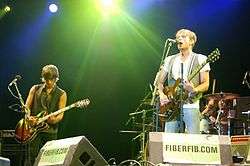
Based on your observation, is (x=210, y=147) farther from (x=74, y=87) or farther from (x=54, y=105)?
(x=74, y=87)

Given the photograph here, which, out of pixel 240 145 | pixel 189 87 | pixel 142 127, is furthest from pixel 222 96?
pixel 189 87

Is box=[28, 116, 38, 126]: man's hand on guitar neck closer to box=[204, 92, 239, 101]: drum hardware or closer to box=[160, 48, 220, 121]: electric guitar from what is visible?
box=[160, 48, 220, 121]: electric guitar

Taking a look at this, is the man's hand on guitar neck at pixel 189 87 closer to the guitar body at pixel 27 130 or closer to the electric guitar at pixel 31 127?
the electric guitar at pixel 31 127

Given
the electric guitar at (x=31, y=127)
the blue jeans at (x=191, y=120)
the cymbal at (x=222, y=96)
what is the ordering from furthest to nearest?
the cymbal at (x=222, y=96), the electric guitar at (x=31, y=127), the blue jeans at (x=191, y=120)

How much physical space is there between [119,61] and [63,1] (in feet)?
5.63

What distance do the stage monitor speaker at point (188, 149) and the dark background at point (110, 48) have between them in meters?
6.12

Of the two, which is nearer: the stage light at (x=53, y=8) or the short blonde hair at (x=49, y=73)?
the short blonde hair at (x=49, y=73)

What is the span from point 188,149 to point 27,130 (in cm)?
318

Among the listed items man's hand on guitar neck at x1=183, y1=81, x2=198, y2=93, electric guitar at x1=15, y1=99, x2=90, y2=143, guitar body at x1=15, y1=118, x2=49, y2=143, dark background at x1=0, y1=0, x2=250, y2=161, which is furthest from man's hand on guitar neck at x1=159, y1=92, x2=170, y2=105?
dark background at x1=0, y1=0, x2=250, y2=161

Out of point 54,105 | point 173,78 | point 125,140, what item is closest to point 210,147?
point 173,78

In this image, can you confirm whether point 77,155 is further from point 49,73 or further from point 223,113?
point 223,113

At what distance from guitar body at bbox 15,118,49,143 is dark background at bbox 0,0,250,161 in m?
3.36

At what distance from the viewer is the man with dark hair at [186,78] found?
4.94m

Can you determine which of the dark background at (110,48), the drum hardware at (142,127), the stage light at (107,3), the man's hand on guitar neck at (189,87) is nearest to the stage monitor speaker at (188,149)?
the man's hand on guitar neck at (189,87)
